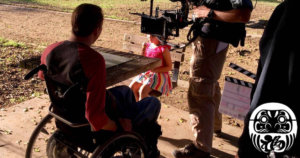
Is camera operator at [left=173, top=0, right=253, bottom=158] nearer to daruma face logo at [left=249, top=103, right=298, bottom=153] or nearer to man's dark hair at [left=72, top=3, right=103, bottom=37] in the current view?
daruma face logo at [left=249, top=103, right=298, bottom=153]

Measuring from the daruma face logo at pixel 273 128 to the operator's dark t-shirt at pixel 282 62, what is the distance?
0.03 m

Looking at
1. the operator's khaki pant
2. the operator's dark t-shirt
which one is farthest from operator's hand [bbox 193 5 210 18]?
the operator's dark t-shirt

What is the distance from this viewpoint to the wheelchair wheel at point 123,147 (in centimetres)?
213

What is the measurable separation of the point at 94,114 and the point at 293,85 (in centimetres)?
122

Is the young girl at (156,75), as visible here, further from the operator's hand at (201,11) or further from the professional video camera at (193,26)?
the operator's hand at (201,11)

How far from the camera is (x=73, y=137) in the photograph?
226 centimetres

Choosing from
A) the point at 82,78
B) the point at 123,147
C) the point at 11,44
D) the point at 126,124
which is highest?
the point at 82,78

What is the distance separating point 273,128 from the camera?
6.72ft

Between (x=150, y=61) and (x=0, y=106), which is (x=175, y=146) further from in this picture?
(x=0, y=106)

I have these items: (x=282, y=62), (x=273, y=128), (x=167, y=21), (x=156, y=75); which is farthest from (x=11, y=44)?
(x=282, y=62)

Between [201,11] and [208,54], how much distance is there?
39 cm

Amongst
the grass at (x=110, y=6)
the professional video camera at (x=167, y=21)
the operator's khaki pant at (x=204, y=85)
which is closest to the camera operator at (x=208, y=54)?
the operator's khaki pant at (x=204, y=85)

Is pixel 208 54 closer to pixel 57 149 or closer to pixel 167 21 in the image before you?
pixel 167 21

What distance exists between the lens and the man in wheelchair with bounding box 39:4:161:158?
6.52 feet
